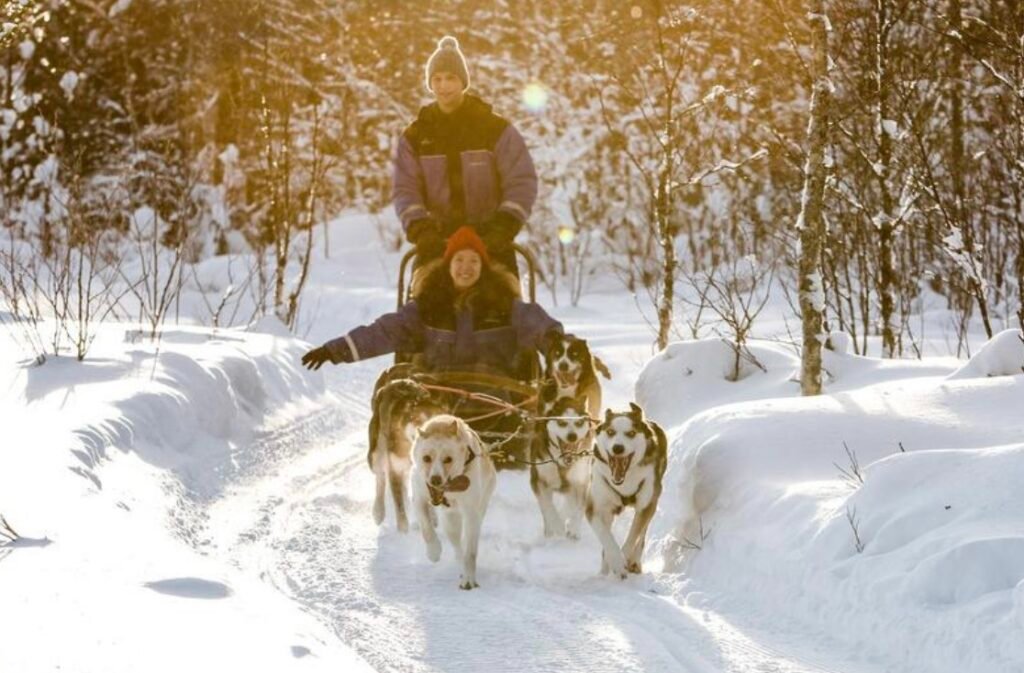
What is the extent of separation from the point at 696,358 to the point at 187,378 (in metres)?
3.58

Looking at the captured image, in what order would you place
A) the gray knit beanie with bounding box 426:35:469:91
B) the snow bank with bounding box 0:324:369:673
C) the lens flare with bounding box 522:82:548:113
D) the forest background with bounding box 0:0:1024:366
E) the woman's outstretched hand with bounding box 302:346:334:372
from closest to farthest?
the snow bank with bounding box 0:324:369:673 < the woman's outstretched hand with bounding box 302:346:334:372 < the gray knit beanie with bounding box 426:35:469:91 < the forest background with bounding box 0:0:1024:366 < the lens flare with bounding box 522:82:548:113

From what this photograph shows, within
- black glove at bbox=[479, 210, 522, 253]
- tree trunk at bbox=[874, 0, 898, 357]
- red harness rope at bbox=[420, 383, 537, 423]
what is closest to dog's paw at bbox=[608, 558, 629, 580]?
red harness rope at bbox=[420, 383, 537, 423]

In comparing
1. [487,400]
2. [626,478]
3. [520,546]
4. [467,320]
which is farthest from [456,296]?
[626,478]

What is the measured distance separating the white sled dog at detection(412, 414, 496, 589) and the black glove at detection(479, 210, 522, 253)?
2.25 meters

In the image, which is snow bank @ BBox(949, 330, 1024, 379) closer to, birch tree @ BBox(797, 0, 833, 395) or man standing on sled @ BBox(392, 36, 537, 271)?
birch tree @ BBox(797, 0, 833, 395)

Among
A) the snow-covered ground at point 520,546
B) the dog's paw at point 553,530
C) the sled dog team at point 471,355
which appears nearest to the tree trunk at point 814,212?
the snow-covered ground at point 520,546

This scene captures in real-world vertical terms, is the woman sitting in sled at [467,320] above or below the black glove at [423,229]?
below

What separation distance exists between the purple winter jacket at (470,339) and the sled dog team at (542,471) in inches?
30.9

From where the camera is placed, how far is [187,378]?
7465mm

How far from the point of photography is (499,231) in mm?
7203

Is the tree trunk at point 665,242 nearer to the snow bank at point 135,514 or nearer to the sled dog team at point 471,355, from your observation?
the sled dog team at point 471,355

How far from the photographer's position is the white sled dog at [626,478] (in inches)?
195

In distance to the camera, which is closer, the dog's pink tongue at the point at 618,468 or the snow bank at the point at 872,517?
the snow bank at the point at 872,517

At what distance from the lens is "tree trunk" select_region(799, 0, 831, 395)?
22.0 feet
